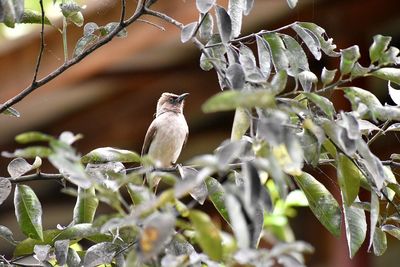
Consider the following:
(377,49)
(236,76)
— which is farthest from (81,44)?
(377,49)

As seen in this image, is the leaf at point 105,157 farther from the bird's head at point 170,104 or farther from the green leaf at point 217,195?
the bird's head at point 170,104

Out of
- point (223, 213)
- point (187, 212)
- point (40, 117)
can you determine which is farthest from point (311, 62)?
point (187, 212)

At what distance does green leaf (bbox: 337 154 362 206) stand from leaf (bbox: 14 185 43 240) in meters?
0.64

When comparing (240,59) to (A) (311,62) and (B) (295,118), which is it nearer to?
(B) (295,118)

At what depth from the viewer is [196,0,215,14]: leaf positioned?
1.79m

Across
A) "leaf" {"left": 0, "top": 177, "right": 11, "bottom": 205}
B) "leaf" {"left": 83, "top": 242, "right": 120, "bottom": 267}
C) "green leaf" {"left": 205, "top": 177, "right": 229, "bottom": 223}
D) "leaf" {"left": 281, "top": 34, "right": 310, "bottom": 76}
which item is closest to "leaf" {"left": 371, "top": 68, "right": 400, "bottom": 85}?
"leaf" {"left": 281, "top": 34, "right": 310, "bottom": 76}

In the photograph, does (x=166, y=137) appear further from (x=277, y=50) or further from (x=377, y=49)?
(x=377, y=49)

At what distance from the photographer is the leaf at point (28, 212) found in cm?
Result: 194

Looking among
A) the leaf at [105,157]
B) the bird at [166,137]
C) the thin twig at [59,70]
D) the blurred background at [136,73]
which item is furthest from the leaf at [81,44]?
the bird at [166,137]

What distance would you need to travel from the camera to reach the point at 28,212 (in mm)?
1946

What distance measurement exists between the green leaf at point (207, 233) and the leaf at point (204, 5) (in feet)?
1.96

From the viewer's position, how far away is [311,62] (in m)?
4.71

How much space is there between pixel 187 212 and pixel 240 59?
571mm

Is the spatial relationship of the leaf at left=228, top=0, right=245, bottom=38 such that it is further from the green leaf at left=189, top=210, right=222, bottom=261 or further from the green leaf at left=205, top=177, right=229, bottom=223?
the green leaf at left=189, top=210, right=222, bottom=261
